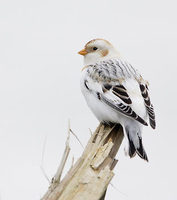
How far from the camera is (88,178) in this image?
3.29 meters

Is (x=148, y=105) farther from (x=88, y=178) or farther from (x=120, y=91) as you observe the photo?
(x=88, y=178)

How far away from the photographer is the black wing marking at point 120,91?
469 cm

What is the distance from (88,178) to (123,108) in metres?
1.44

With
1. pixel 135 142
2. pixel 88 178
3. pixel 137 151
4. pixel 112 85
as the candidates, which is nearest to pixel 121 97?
pixel 112 85

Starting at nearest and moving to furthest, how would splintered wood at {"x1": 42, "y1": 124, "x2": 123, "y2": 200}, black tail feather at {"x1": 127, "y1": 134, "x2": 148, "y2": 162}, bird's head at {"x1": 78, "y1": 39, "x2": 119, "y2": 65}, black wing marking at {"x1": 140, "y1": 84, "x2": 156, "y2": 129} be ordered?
splintered wood at {"x1": 42, "y1": 124, "x2": 123, "y2": 200} < black tail feather at {"x1": 127, "y1": 134, "x2": 148, "y2": 162} < black wing marking at {"x1": 140, "y1": 84, "x2": 156, "y2": 129} < bird's head at {"x1": 78, "y1": 39, "x2": 119, "y2": 65}

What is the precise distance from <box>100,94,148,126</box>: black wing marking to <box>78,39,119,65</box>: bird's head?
107cm

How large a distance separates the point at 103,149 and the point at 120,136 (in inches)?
39.1

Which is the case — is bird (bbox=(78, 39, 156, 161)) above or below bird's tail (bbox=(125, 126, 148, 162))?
above

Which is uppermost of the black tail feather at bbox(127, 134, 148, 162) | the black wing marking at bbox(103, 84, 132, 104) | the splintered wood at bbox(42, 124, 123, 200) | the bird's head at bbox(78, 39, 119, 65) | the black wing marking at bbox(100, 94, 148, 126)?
the bird's head at bbox(78, 39, 119, 65)

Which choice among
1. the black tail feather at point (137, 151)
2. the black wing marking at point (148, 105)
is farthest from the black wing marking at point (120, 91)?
the black tail feather at point (137, 151)

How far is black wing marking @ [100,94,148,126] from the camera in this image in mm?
4477

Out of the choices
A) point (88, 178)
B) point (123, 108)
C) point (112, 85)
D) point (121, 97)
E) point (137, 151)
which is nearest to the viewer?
point (88, 178)

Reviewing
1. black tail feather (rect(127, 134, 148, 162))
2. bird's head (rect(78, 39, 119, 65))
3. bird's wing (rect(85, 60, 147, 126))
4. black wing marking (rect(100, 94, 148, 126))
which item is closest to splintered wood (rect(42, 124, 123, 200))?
black tail feather (rect(127, 134, 148, 162))

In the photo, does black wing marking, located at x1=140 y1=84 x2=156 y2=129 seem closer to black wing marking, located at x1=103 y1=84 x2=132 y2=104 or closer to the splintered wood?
black wing marking, located at x1=103 y1=84 x2=132 y2=104
